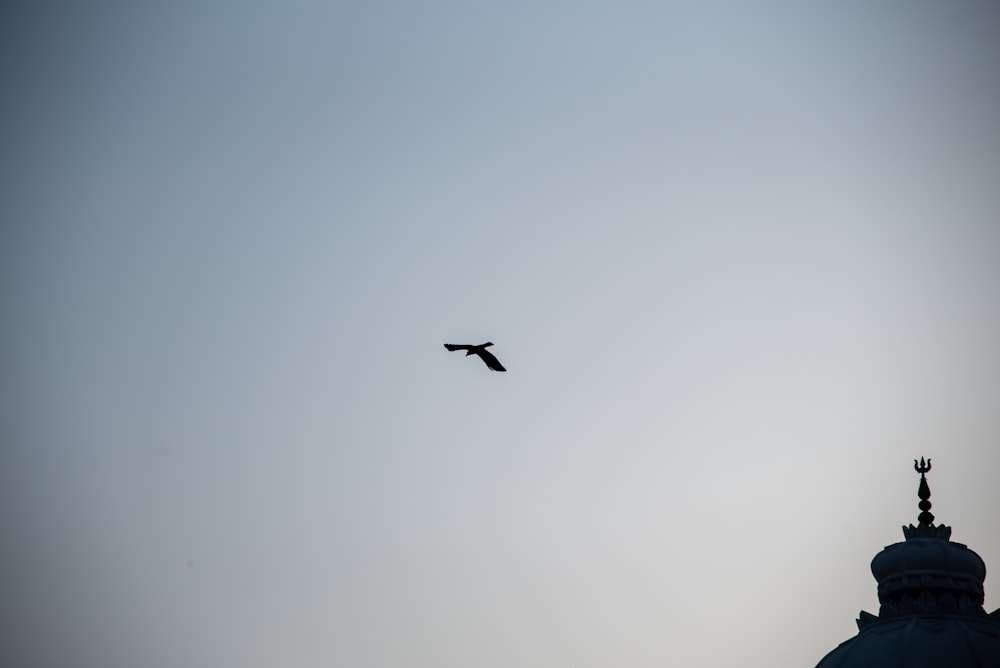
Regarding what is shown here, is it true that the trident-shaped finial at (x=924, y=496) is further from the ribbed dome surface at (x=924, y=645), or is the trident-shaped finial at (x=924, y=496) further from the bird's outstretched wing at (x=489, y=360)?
the bird's outstretched wing at (x=489, y=360)

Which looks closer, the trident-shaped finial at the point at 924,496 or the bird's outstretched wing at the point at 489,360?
the bird's outstretched wing at the point at 489,360

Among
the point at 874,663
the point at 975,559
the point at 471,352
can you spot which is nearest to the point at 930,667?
the point at 874,663

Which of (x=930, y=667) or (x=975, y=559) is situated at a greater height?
(x=975, y=559)

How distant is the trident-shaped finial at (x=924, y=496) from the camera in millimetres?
77188

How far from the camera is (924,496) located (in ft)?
260

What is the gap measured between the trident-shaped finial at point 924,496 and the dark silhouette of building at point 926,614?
164 cm

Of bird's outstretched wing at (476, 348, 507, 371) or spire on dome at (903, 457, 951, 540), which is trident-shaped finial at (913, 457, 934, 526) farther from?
bird's outstretched wing at (476, 348, 507, 371)

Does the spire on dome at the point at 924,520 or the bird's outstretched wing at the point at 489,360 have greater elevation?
the spire on dome at the point at 924,520

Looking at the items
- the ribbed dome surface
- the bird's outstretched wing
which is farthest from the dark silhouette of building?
the bird's outstretched wing

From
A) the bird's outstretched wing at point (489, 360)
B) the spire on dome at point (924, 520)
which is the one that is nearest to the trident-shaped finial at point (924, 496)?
the spire on dome at point (924, 520)

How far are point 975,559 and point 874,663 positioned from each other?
27.2 feet

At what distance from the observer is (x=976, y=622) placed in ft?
230

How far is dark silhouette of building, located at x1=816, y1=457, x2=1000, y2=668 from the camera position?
6825 cm

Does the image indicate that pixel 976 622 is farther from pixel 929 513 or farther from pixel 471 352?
pixel 471 352
